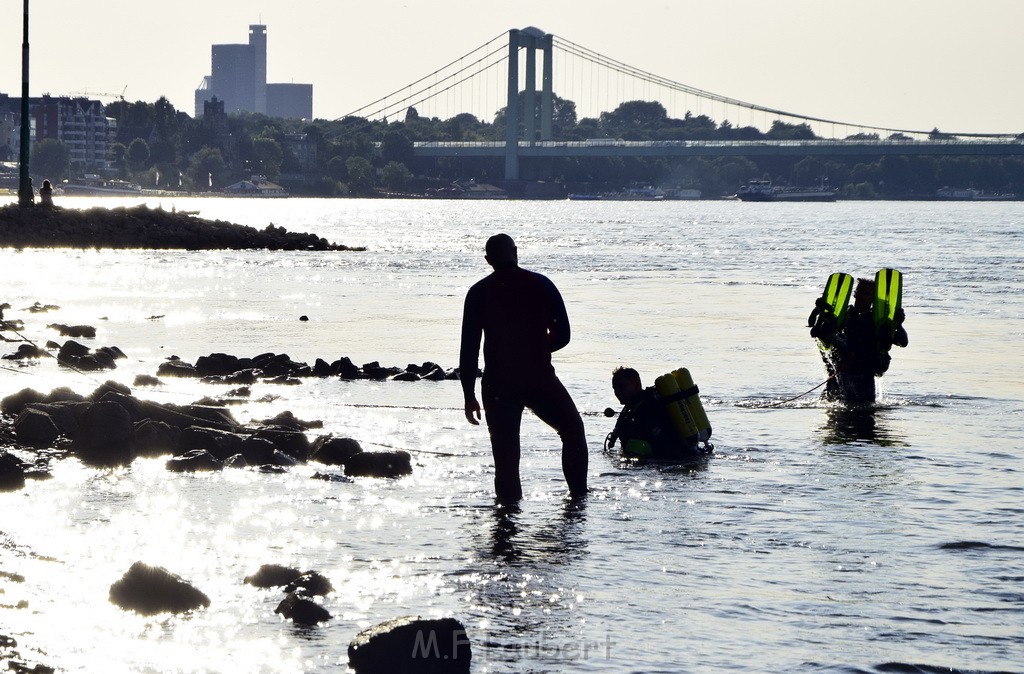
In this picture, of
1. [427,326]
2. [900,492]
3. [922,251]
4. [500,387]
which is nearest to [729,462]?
[900,492]

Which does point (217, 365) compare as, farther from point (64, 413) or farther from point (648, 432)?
point (648, 432)

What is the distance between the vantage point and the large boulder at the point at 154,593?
7.26 metres

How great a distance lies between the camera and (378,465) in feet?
36.3

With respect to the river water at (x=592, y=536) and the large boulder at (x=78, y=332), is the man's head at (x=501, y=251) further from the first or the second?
the large boulder at (x=78, y=332)

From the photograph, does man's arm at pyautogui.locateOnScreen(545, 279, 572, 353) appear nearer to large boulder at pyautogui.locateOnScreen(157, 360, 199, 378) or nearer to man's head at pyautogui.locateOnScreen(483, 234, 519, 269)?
man's head at pyautogui.locateOnScreen(483, 234, 519, 269)

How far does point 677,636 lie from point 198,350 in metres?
14.9

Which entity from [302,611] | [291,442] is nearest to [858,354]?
[291,442]

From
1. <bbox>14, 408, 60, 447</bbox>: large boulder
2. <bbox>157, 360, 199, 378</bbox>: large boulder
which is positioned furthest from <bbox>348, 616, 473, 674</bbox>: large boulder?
<bbox>157, 360, 199, 378</bbox>: large boulder

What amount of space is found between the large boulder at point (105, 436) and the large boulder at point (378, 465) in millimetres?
1663

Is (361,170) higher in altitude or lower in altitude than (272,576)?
higher

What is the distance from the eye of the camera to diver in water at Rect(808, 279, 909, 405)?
14.2m

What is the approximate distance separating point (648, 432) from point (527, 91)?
13990 cm

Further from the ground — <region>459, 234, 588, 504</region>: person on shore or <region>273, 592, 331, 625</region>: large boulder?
<region>459, 234, 588, 504</region>: person on shore

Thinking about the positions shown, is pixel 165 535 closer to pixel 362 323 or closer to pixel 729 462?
pixel 729 462
